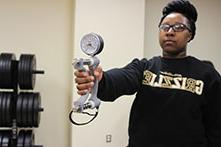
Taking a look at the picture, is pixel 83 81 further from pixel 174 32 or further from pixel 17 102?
pixel 17 102

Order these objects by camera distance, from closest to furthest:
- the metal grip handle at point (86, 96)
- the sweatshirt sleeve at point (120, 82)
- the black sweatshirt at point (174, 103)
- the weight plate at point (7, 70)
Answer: the metal grip handle at point (86, 96), the sweatshirt sleeve at point (120, 82), the black sweatshirt at point (174, 103), the weight plate at point (7, 70)

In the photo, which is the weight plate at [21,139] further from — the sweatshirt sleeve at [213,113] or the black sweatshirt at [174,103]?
the sweatshirt sleeve at [213,113]

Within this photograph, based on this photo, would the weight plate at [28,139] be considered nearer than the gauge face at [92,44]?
No

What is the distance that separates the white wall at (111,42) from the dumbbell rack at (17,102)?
1.81ft

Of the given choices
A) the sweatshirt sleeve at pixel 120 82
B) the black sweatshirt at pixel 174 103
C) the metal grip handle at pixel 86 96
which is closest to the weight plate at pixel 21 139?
the black sweatshirt at pixel 174 103

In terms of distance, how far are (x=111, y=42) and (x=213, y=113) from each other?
2219 mm

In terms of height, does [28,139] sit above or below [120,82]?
below

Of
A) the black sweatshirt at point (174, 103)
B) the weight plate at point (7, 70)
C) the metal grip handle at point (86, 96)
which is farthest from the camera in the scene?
the weight plate at point (7, 70)

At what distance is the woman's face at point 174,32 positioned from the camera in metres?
1.57

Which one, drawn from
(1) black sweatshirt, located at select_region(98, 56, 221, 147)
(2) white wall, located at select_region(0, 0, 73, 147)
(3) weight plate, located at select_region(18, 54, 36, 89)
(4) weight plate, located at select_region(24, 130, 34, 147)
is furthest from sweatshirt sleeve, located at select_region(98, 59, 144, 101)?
(2) white wall, located at select_region(0, 0, 73, 147)

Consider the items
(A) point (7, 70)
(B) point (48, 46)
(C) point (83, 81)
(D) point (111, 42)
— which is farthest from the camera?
(B) point (48, 46)

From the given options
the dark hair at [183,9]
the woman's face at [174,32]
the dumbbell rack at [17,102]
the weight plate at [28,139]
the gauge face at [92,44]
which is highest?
the dark hair at [183,9]

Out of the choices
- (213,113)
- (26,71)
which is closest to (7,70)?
(26,71)

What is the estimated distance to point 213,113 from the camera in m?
1.61
